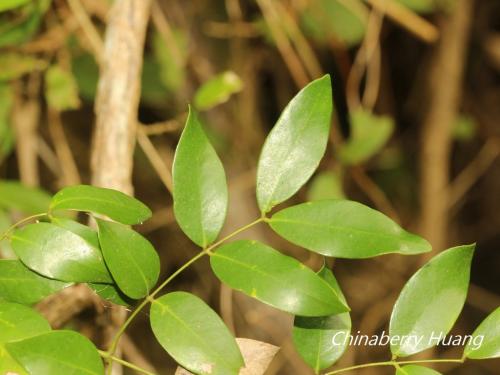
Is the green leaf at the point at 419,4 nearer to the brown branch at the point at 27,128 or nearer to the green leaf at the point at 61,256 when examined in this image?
the brown branch at the point at 27,128

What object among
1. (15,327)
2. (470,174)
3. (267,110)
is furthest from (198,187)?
A: (470,174)

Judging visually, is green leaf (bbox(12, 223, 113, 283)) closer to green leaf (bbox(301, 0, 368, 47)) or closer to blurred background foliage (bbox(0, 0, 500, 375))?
blurred background foliage (bbox(0, 0, 500, 375))

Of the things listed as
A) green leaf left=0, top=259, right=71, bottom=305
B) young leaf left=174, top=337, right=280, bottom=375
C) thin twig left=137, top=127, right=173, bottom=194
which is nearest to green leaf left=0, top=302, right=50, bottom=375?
green leaf left=0, top=259, right=71, bottom=305

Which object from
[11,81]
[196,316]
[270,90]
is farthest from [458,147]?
Result: [196,316]

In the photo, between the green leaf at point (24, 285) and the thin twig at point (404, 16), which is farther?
the thin twig at point (404, 16)

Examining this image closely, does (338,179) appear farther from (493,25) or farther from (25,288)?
(25,288)

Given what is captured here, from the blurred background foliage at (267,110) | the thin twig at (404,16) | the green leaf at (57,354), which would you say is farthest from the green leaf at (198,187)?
the thin twig at (404,16)

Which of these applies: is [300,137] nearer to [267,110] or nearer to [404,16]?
[404,16]
